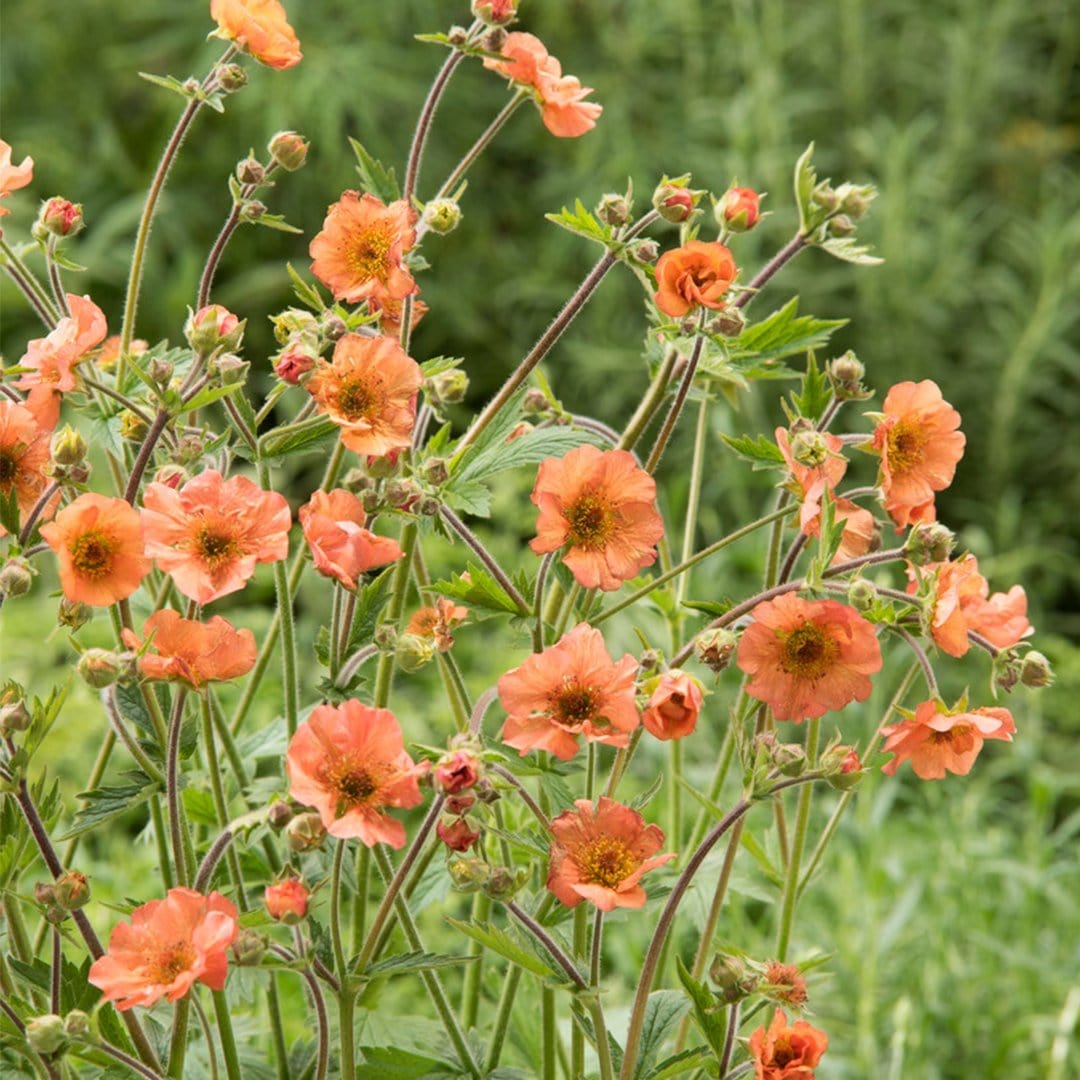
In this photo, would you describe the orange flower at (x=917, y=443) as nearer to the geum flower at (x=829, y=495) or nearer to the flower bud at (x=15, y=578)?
the geum flower at (x=829, y=495)

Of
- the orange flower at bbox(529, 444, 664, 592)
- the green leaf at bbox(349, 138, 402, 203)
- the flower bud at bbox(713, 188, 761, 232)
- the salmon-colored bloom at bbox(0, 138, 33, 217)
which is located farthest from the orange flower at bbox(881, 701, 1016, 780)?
the salmon-colored bloom at bbox(0, 138, 33, 217)

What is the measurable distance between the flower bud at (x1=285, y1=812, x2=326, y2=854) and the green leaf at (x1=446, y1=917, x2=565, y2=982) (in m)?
0.06

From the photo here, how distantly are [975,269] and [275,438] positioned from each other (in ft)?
7.78

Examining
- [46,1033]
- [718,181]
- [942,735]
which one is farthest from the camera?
[718,181]

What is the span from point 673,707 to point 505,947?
0.40 feet

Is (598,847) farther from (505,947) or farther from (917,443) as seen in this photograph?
(917,443)

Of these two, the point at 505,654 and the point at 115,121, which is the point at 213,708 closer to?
the point at 505,654

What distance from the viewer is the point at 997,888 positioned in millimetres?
1796

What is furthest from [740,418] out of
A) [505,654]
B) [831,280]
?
[505,654]

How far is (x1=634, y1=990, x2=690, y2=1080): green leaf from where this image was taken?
2.48ft

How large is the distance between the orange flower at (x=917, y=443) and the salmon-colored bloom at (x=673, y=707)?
0.15 meters

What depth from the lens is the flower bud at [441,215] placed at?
0.75 metres

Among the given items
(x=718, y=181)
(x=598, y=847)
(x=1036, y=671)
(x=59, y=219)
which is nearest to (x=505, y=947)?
(x=598, y=847)

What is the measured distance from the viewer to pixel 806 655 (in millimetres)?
691
